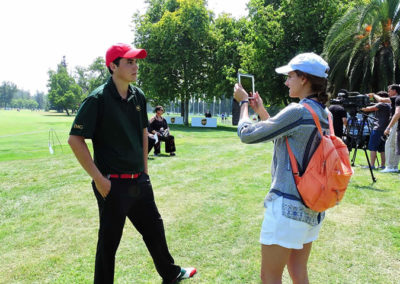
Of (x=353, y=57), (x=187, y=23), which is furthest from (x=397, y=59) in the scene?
(x=187, y=23)

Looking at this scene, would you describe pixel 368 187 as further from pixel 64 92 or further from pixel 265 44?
pixel 64 92

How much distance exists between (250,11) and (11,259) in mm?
32863

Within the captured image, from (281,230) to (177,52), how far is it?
118 ft

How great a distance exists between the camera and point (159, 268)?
3146mm

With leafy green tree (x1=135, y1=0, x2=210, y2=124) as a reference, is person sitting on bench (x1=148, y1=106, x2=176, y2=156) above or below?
below

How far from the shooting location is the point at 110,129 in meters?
2.61

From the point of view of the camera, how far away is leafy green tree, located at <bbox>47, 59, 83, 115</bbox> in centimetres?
9412

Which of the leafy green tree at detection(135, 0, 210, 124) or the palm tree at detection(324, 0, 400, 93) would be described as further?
the leafy green tree at detection(135, 0, 210, 124)

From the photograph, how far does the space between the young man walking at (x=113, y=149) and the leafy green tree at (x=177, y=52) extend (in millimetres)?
33889

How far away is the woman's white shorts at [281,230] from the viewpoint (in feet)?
6.43

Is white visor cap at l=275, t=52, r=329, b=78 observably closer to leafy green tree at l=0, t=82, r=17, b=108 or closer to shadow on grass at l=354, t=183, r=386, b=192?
shadow on grass at l=354, t=183, r=386, b=192

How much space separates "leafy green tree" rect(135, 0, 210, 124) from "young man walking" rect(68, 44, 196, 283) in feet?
111

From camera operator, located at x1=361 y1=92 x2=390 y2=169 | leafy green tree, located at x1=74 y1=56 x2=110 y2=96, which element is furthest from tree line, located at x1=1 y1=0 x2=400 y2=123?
leafy green tree, located at x1=74 y1=56 x2=110 y2=96

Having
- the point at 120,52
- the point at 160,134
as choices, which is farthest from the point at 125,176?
the point at 160,134
